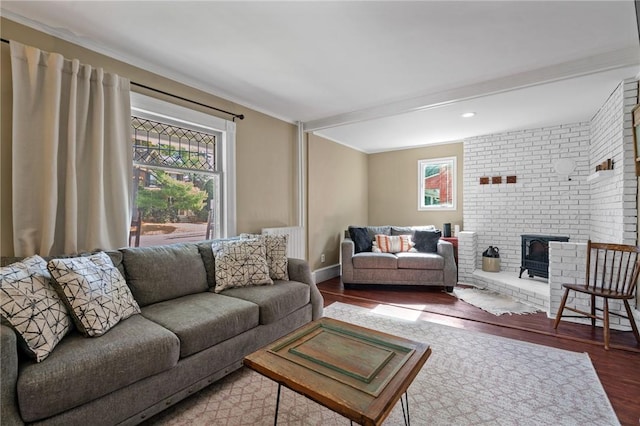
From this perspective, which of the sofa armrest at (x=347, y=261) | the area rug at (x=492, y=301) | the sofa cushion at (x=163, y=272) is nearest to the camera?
the sofa cushion at (x=163, y=272)

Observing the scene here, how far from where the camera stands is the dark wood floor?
188cm

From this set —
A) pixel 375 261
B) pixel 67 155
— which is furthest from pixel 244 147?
pixel 375 261

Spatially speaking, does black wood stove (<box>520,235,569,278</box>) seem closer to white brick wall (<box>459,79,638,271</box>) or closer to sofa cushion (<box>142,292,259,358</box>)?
white brick wall (<box>459,79,638,271</box>)

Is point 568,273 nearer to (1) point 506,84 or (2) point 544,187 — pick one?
(2) point 544,187

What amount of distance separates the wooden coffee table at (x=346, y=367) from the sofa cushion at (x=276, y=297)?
566 mm

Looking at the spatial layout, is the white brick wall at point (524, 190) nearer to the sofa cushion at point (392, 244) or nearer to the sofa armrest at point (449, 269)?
the sofa armrest at point (449, 269)

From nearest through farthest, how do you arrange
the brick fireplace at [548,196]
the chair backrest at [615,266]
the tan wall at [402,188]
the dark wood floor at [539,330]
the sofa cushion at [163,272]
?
the dark wood floor at [539,330] → the sofa cushion at [163,272] → the chair backrest at [615,266] → the brick fireplace at [548,196] → the tan wall at [402,188]

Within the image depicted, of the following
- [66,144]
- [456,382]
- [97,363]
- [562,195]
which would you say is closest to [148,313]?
[97,363]

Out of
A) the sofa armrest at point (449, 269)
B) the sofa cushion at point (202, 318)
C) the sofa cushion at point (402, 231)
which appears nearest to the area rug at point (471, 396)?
the sofa cushion at point (202, 318)

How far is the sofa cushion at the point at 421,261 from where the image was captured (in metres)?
4.09

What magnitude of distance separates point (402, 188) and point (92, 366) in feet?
17.4

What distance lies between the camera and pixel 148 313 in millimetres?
1905

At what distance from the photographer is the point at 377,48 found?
233 centimetres

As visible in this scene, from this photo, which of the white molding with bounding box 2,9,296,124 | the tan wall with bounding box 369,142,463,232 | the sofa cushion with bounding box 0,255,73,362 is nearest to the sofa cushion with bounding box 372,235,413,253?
the tan wall with bounding box 369,142,463,232
